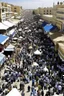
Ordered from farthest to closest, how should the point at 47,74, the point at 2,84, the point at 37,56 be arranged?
the point at 37,56, the point at 47,74, the point at 2,84

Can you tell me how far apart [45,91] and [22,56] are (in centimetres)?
1292

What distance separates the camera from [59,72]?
23.2 metres

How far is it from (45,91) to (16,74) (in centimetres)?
382

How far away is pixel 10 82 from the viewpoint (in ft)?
69.1

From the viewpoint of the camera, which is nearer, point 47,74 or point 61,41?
point 47,74

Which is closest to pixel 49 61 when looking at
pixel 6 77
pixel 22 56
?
pixel 22 56

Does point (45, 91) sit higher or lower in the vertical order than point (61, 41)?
lower

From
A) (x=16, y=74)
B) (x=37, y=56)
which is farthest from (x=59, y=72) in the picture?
(x=37, y=56)

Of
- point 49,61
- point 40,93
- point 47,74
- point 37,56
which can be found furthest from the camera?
point 37,56

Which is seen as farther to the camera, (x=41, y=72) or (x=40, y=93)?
(x=41, y=72)

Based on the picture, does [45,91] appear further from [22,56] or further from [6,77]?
[22,56]

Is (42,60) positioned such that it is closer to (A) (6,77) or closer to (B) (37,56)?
(B) (37,56)

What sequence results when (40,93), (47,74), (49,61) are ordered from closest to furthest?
(40,93) < (47,74) < (49,61)

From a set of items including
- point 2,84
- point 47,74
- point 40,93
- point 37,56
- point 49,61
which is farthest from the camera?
point 37,56
